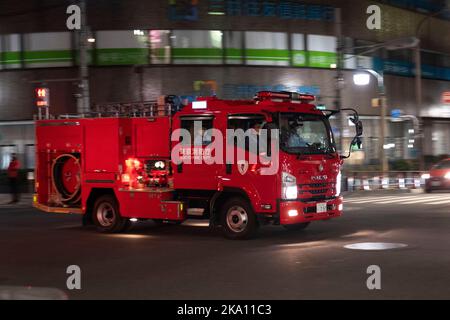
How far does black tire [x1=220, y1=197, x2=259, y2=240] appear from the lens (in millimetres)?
13180

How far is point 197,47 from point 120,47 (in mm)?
3784

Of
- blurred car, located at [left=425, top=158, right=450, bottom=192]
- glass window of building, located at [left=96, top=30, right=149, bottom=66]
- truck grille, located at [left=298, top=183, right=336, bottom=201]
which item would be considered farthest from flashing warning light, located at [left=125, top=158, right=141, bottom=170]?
glass window of building, located at [left=96, top=30, right=149, bottom=66]

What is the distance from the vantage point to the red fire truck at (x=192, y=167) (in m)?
12.9

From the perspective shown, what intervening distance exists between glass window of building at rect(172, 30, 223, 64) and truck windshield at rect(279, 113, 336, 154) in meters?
19.8

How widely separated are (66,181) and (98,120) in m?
1.97

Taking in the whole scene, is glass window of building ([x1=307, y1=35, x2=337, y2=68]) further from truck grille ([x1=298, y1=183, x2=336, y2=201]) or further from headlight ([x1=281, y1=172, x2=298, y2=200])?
headlight ([x1=281, y1=172, x2=298, y2=200])

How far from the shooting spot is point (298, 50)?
116 ft

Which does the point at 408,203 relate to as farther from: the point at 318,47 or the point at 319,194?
the point at 318,47

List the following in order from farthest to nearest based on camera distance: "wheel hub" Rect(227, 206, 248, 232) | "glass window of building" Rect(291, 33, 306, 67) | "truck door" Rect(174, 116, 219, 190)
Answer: "glass window of building" Rect(291, 33, 306, 67)
"truck door" Rect(174, 116, 219, 190)
"wheel hub" Rect(227, 206, 248, 232)

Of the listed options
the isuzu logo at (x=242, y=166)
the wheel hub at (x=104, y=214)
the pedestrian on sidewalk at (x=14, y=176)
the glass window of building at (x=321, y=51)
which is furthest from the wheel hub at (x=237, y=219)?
the glass window of building at (x=321, y=51)
